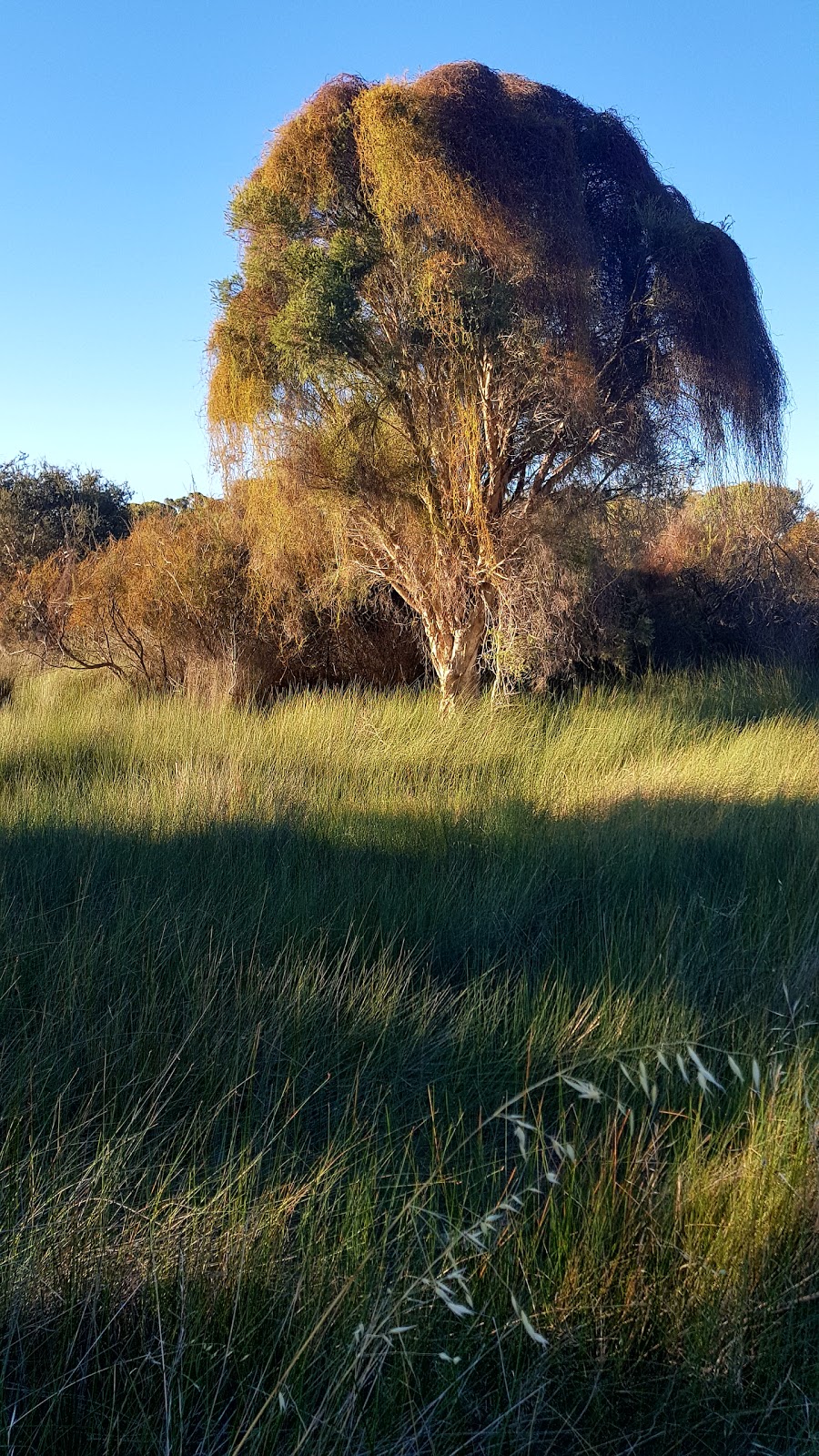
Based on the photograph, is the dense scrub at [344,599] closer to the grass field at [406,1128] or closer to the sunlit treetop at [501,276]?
the sunlit treetop at [501,276]

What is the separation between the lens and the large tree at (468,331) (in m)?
9.90

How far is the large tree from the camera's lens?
990 cm

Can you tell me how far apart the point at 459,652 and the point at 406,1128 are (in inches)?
356

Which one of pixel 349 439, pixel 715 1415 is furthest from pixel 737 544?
pixel 715 1415

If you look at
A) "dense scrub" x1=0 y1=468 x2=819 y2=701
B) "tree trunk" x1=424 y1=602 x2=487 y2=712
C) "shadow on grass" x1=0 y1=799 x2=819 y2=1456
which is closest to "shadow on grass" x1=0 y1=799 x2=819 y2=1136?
"shadow on grass" x1=0 y1=799 x2=819 y2=1456

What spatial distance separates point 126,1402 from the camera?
2.04 metres

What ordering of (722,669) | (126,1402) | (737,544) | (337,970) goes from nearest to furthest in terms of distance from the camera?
1. (126,1402)
2. (337,970)
3. (722,669)
4. (737,544)

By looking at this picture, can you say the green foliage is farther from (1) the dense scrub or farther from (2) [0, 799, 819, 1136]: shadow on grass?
(2) [0, 799, 819, 1136]: shadow on grass

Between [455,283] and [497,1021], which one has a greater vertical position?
[455,283]

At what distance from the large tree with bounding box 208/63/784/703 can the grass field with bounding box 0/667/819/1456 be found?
5.39 meters

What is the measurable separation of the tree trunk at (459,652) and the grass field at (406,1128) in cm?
511

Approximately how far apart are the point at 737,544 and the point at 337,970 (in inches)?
581

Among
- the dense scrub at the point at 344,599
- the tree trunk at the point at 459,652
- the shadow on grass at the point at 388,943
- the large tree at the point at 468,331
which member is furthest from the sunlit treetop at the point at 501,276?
the shadow on grass at the point at 388,943

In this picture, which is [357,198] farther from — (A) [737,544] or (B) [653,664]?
(A) [737,544]
